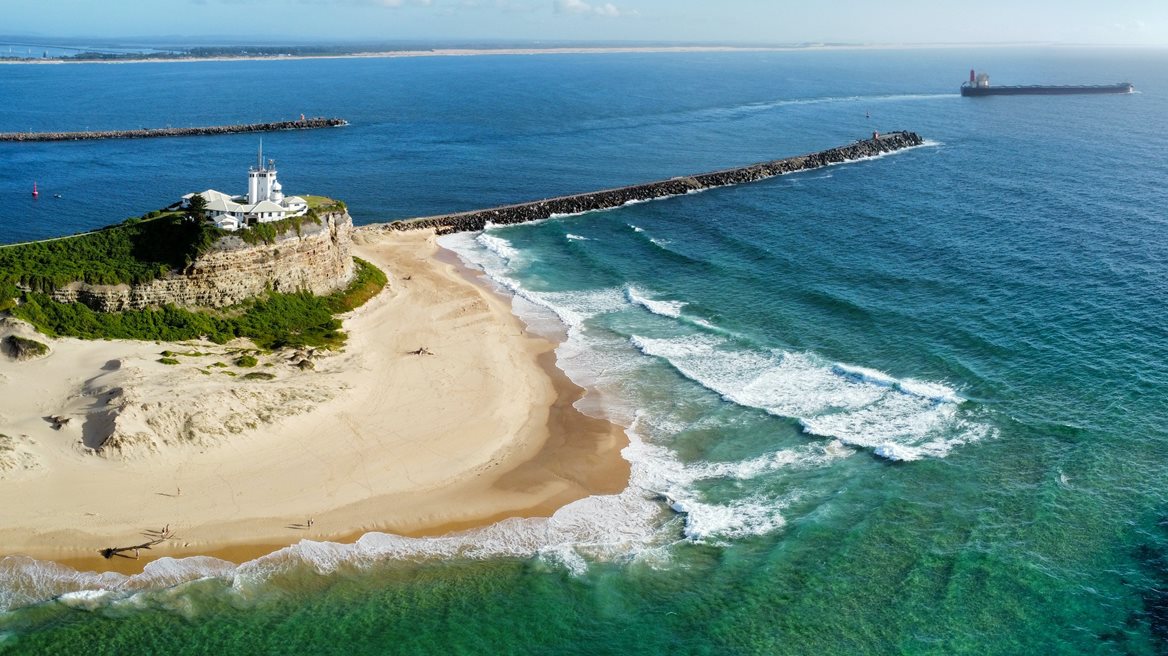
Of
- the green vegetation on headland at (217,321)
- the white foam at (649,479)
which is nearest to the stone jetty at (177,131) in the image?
the green vegetation on headland at (217,321)

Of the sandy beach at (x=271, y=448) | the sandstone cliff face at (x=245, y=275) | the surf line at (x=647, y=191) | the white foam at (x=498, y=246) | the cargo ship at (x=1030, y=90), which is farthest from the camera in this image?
the cargo ship at (x=1030, y=90)

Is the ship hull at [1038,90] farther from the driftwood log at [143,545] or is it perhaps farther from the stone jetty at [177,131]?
the driftwood log at [143,545]

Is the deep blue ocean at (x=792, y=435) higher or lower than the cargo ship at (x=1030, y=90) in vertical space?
lower

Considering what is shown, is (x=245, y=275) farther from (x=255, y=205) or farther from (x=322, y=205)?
(x=322, y=205)

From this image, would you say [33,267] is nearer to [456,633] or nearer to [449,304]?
[449,304]

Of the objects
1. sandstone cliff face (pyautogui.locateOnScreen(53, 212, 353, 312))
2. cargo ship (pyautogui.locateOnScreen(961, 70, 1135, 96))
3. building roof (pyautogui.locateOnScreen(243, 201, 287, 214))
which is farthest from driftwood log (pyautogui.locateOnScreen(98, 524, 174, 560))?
cargo ship (pyautogui.locateOnScreen(961, 70, 1135, 96))

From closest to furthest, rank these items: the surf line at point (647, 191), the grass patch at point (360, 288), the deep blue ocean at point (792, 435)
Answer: the deep blue ocean at point (792, 435) → the grass patch at point (360, 288) → the surf line at point (647, 191)
